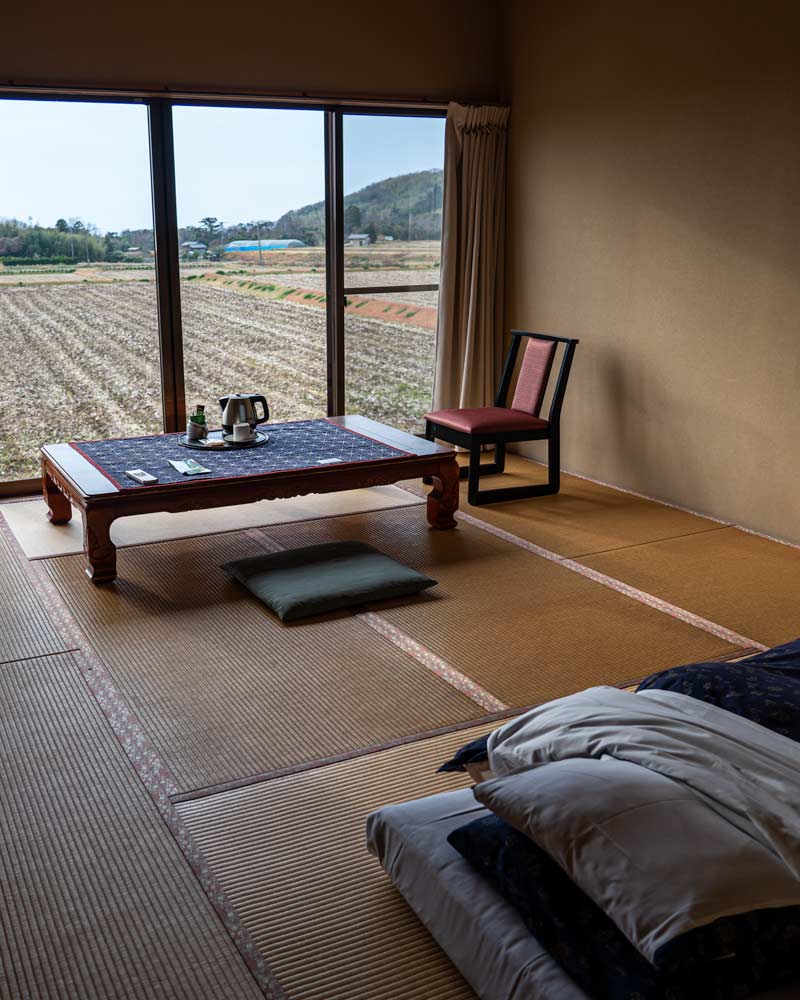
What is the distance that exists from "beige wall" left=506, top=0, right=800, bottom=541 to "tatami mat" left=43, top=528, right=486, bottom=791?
2.12 meters

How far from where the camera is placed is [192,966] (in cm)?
184

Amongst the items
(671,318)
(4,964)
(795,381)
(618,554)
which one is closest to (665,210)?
(671,318)

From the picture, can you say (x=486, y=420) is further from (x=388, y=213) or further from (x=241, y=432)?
(x=388, y=213)

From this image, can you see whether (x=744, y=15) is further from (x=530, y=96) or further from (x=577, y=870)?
(x=577, y=870)

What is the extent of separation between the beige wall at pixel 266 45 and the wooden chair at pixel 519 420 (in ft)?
5.00

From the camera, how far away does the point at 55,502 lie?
4387 millimetres

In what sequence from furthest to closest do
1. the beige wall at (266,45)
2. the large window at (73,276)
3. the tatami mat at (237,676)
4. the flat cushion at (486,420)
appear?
1. the flat cushion at (486,420)
2. the large window at (73,276)
3. the beige wall at (266,45)
4. the tatami mat at (237,676)

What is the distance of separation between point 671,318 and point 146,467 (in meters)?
2.52

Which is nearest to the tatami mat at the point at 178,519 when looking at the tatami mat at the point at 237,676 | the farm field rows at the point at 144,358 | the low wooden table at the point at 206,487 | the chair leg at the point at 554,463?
the low wooden table at the point at 206,487

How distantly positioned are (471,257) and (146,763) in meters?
3.83

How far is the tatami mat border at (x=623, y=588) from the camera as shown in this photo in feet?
10.9

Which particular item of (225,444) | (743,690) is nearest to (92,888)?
(743,690)

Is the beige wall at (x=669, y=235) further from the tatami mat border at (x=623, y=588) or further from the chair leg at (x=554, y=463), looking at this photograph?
the tatami mat border at (x=623, y=588)

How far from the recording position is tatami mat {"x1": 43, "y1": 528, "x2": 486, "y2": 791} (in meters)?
2.62
